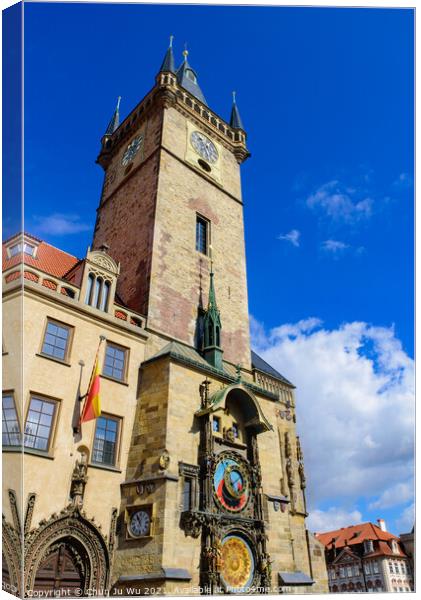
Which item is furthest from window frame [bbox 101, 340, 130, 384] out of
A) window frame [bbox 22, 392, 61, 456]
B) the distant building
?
the distant building

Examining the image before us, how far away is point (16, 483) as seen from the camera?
8938 mm

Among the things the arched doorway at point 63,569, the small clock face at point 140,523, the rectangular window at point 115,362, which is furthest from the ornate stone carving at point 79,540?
the rectangular window at point 115,362

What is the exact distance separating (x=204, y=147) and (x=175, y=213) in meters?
6.22

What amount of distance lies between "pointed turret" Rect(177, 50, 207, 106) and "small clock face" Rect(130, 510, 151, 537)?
82.4 ft

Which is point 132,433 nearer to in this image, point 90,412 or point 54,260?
point 90,412

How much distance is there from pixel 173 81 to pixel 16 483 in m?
21.6

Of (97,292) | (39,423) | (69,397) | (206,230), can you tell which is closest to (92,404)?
(69,397)

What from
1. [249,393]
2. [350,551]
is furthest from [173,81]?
[350,551]

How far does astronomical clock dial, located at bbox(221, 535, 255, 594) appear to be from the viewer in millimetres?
13414

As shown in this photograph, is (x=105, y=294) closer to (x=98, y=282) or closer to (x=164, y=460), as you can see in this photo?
(x=98, y=282)

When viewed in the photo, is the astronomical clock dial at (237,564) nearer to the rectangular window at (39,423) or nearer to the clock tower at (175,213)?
the rectangular window at (39,423)

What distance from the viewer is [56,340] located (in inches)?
550

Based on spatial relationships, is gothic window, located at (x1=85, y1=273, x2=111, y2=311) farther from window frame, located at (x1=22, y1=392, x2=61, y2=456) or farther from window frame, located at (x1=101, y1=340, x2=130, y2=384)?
window frame, located at (x1=22, y1=392, x2=61, y2=456)

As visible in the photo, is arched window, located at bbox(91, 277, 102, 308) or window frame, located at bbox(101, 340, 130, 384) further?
arched window, located at bbox(91, 277, 102, 308)
